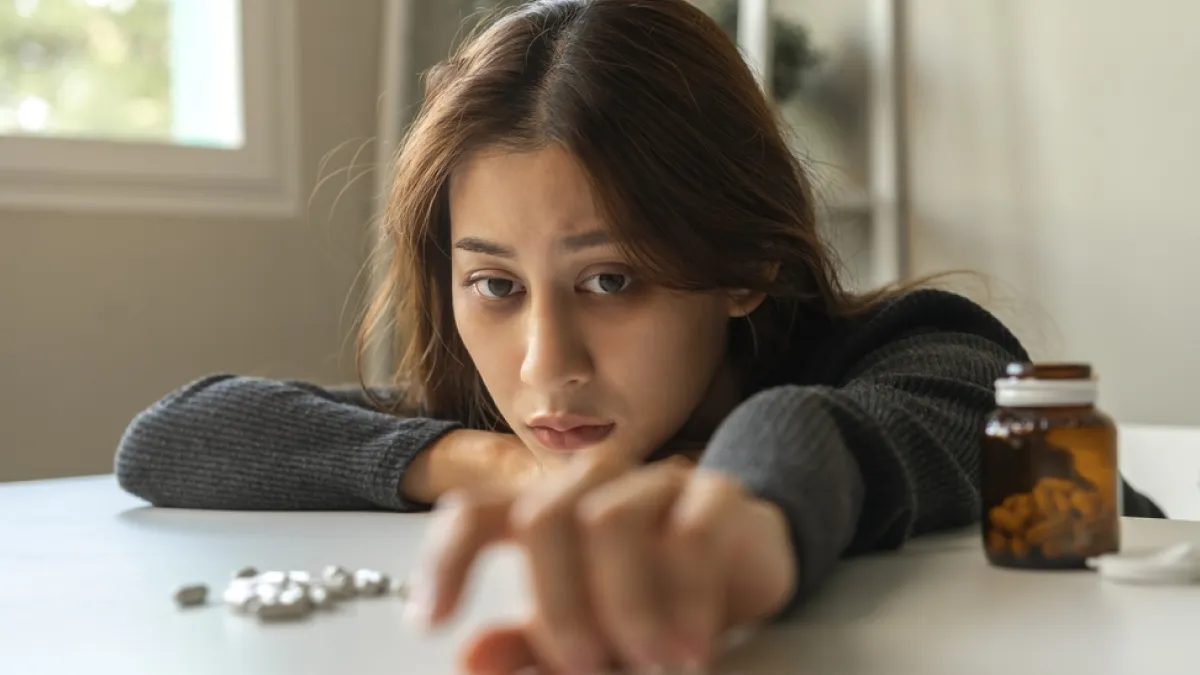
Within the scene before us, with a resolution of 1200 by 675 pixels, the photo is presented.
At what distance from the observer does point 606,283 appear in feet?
3.00

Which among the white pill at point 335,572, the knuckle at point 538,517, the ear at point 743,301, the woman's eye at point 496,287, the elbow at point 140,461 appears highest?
the woman's eye at point 496,287

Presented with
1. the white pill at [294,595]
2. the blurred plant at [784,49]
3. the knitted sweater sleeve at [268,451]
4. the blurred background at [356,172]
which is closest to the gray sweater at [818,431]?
the knitted sweater sleeve at [268,451]

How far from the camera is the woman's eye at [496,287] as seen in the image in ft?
3.18

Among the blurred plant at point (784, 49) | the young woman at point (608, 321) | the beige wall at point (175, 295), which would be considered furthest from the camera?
the blurred plant at point (784, 49)

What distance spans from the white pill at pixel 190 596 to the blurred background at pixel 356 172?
1.16 metres

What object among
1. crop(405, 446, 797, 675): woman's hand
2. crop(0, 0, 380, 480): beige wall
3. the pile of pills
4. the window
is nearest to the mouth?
the pile of pills

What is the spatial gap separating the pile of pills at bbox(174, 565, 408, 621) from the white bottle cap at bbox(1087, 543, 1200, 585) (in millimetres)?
352

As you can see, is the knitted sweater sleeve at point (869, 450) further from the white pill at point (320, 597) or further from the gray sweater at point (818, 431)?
the white pill at point (320, 597)

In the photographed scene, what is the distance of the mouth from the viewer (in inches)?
35.9

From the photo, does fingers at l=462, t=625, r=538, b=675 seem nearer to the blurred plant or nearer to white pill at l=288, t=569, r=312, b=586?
white pill at l=288, t=569, r=312, b=586

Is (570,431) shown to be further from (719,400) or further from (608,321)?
(719,400)

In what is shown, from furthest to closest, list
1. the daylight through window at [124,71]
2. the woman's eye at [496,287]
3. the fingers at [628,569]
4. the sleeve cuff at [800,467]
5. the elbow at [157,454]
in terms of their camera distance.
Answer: the daylight through window at [124,71] → the elbow at [157,454] → the woman's eye at [496,287] → the sleeve cuff at [800,467] → the fingers at [628,569]

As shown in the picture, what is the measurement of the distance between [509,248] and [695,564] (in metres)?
0.53

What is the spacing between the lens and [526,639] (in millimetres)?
452
